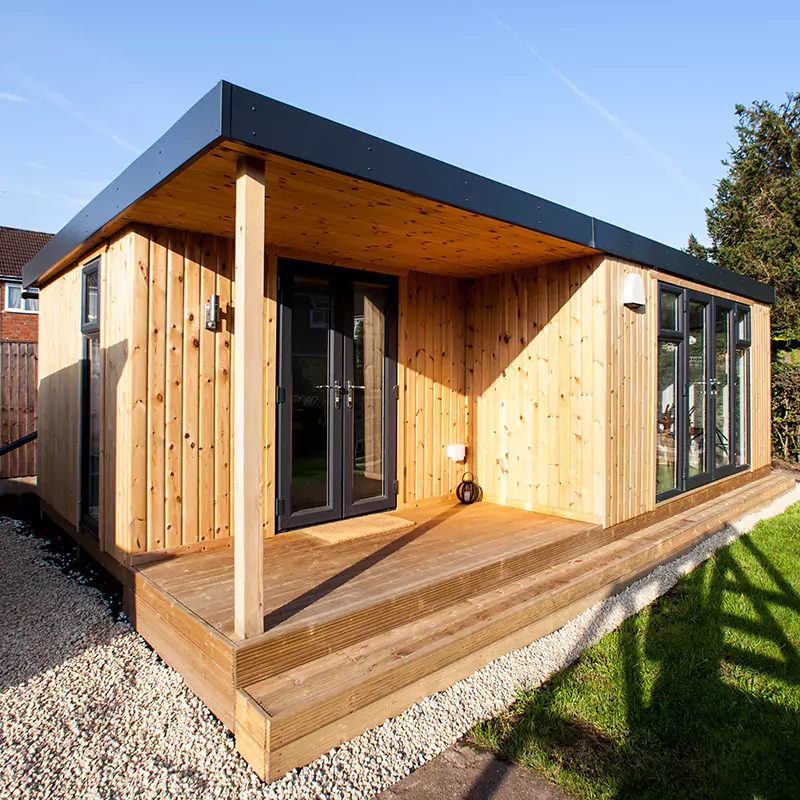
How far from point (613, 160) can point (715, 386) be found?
7667 millimetres

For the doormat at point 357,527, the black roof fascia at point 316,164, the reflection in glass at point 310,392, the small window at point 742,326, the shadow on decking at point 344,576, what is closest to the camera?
the black roof fascia at point 316,164

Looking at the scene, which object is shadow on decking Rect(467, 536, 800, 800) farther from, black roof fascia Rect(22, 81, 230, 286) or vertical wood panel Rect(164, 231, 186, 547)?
black roof fascia Rect(22, 81, 230, 286)

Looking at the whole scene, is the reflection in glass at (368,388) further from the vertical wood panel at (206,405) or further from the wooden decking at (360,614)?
the vertical wood panel at (206,405)

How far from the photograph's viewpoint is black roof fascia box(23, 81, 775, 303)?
7.22 ft

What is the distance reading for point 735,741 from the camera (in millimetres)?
2199

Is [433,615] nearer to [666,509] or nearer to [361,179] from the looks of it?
[361,179]

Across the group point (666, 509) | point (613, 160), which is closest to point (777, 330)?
point (613, 160)

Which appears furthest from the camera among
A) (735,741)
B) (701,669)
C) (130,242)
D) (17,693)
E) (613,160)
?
(613,160)

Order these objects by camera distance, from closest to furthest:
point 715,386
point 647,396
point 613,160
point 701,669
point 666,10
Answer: point 701,669 < point 647,396 < point 715,386 < point 666,10 < point 613,160

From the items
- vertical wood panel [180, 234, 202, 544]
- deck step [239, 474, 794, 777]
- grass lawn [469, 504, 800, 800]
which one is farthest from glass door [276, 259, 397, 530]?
grass lawn [469, 504, 800, 800]

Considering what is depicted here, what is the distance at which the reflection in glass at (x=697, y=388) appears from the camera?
215 inches

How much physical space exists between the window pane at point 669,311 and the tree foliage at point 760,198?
965 cm

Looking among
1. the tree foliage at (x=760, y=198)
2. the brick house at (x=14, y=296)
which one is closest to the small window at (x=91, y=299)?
the brick house at (x=14, y=296)

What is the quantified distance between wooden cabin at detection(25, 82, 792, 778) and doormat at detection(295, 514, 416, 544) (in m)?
0.03
